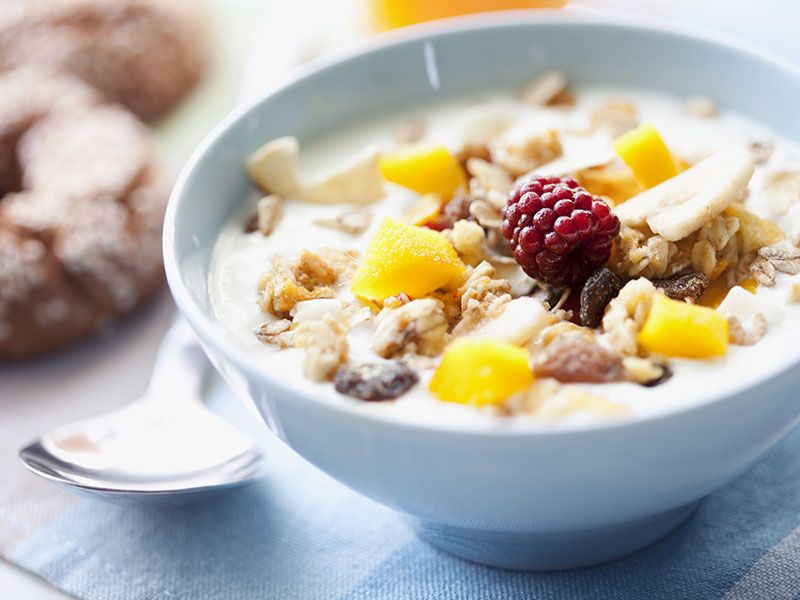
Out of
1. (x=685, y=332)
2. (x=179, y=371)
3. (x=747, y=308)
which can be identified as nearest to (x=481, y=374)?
(x=685, y=332)

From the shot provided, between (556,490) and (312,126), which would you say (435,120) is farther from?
(556,490)

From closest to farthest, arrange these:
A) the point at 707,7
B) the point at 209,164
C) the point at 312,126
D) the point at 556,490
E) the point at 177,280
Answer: the point at 556,490
the point at 177,280
the point at 209,164
the point at 312,126
the point at 707,7

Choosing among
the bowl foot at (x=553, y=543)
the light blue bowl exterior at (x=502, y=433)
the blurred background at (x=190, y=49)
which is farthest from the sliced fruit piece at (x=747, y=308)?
the blurred background at (x=190, y=49)

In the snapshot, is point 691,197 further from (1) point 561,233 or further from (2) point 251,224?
(2) point 251,224

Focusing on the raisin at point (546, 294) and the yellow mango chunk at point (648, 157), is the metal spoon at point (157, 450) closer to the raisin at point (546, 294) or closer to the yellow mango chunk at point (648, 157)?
the raisin at point (546, 294)

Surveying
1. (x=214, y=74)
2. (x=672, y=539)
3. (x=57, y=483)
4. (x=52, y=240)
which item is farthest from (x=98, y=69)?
(x=672, y=539)

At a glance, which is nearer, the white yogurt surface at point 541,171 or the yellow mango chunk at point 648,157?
the white yogurt surface at point 541,171
